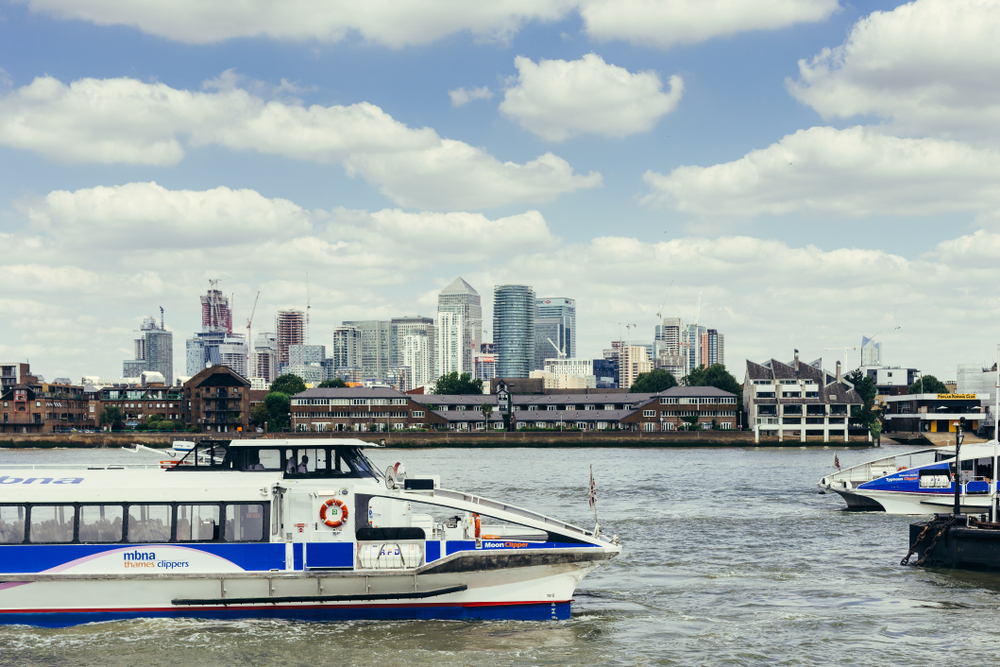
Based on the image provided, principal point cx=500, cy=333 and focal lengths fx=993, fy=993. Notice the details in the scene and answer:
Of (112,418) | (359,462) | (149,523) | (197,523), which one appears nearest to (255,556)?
(197,523)

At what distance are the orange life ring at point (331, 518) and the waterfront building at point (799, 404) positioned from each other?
12607 centimetres

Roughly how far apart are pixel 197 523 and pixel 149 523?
999 mm

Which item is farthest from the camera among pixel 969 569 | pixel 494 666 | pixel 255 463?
pixel 969 569

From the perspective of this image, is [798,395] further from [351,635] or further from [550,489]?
[351,635]

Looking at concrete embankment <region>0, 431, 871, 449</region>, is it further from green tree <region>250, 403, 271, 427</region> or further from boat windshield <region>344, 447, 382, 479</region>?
boat windshield <region>344, 447, 382, 479</region>

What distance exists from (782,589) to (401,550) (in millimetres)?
11631

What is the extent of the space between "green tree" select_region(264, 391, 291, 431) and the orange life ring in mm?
145426

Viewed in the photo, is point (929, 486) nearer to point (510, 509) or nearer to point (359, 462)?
point (510, 509)

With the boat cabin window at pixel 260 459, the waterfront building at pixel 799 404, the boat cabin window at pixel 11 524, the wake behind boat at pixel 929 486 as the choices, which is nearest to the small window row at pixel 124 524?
the boat cabin window at pixel 11 524

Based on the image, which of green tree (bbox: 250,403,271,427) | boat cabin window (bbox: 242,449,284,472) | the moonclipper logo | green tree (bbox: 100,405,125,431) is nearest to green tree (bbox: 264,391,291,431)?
green tree (bbox: 250,403,271,427)

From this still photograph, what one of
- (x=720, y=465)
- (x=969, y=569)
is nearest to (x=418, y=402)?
(x=720, y=465)

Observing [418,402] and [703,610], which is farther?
[418,402]

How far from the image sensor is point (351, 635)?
20594 mm

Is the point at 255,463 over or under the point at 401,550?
over
